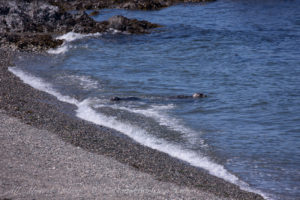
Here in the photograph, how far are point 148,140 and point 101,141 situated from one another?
119cm

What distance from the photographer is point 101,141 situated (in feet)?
33.1

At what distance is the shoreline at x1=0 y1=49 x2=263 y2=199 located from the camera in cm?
820

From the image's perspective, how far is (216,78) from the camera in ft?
55.2

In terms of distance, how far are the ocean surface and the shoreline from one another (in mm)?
389

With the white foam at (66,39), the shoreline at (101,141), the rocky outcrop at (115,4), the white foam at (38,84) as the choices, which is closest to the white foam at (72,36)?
the white foam at (66,39)

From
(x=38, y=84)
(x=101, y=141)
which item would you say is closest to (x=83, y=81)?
(x=38, y=84)

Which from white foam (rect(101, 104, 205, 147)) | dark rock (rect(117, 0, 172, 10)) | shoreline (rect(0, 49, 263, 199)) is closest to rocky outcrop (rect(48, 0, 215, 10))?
dark rock (rect(117, 0, 172, 10))

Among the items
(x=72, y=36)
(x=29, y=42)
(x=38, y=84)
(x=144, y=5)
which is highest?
(x=38, y=84)

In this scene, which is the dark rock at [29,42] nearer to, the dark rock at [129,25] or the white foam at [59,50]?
the white foam at [59,50]

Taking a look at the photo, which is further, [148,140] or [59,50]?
[59,50]

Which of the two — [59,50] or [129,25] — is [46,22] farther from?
[59,50]

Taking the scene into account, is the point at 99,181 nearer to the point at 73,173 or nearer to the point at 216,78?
the point at 73,173

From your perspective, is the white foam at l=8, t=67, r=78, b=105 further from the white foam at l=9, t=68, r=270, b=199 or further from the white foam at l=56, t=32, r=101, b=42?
the white foam at l=56, t=32, r=101, b=42

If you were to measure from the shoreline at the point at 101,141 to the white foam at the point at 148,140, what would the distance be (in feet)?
0.70
